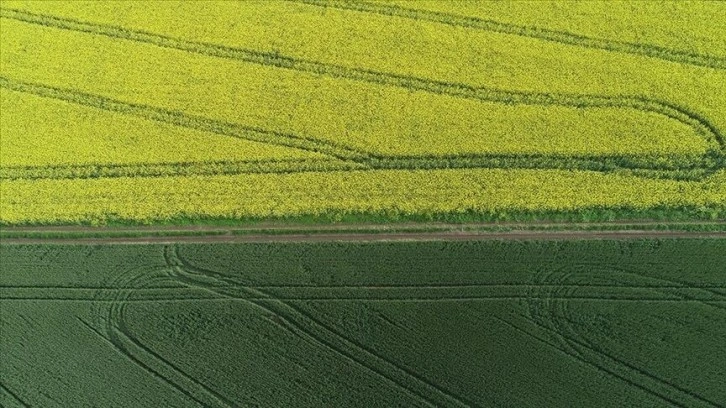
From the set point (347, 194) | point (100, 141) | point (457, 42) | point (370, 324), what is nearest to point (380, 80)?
point (457, 42)

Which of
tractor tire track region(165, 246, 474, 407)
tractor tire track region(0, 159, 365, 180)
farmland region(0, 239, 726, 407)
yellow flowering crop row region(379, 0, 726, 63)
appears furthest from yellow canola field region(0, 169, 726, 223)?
yellow flowering crop row region(379, 0, 726, 63)

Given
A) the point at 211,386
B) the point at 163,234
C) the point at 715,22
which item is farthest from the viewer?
the point at 715,22

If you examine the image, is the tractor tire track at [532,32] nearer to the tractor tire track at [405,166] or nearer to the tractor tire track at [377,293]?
the tractor tire track at [405,166]

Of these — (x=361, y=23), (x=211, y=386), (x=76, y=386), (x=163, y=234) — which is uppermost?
(x=361, y=23)

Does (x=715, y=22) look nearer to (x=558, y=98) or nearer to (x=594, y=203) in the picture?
(x=558, y=98)

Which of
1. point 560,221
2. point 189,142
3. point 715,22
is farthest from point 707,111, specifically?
point 189,142

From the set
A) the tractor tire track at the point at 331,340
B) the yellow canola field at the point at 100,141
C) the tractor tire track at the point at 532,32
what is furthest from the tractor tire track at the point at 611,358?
the tractor tire track at the point at 532,32
